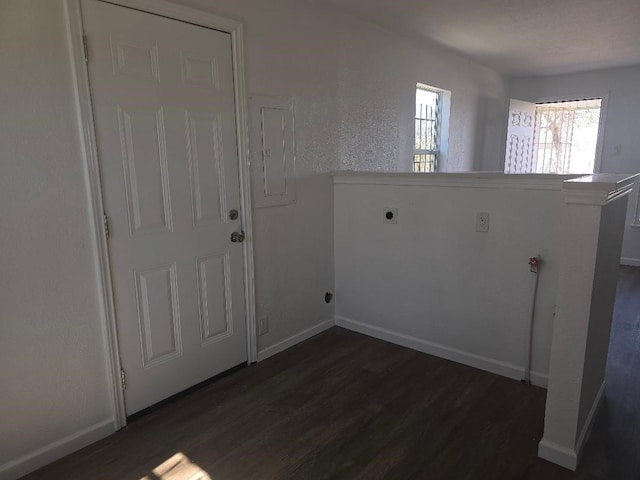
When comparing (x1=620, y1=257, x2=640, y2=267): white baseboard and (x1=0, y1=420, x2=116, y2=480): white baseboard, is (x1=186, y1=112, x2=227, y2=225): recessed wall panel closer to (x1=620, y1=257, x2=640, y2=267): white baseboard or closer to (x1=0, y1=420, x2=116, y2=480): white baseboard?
(x1=0, y1=420, x2=116, y2=480): white baseboard

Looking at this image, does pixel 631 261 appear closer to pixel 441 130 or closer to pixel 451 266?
pixel 441 130

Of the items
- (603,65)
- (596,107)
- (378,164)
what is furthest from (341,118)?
(596,107)

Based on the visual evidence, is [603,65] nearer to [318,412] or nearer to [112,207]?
[318,412]

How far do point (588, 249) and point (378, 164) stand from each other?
7.36 feet

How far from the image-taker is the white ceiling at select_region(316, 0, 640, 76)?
292 centimetres

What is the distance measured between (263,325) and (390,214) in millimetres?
1181

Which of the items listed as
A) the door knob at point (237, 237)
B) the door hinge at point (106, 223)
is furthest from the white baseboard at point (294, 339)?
the door hinge at point (106, 223)

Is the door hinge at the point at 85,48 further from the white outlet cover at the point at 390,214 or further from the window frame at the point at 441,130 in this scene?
the window frame at the point at 441,130

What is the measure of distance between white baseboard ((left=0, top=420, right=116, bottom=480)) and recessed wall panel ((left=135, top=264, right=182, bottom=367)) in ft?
1.16

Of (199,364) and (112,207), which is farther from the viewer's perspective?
(199,364)

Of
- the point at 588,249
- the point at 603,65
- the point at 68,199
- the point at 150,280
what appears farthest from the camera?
the point at 603,65

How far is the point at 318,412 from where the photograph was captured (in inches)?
88.7

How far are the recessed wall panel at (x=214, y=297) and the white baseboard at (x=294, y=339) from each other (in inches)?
14.5

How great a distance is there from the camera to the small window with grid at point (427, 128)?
438cm
